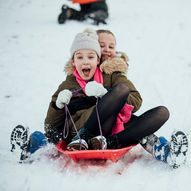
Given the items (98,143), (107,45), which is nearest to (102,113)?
(98,143)

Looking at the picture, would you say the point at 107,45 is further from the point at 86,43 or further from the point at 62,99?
the point at 62,99

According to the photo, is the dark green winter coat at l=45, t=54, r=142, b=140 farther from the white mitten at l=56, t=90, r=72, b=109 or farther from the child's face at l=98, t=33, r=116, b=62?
the child's face at l=98, t=33, r=116, b=62

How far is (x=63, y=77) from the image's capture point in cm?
310

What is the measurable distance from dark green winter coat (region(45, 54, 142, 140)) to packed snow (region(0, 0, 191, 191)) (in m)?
0.22

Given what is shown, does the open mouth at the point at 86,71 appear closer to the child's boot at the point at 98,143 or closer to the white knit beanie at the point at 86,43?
the white knit beanie at the point at 86,43

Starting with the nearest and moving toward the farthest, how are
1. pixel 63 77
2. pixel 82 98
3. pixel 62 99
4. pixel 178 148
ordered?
pixel 178 148 → pixel 62 99 → pixel 82 98 → pixel 63 77

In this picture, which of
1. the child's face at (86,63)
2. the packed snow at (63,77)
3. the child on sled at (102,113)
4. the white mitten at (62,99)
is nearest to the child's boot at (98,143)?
the child on sled at (102,113)

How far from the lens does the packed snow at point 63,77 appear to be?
141cm

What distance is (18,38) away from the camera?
4.07 m

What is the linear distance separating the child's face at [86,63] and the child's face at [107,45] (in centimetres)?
20

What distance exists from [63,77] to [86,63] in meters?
1.34

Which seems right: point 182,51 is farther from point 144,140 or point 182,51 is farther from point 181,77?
point 144,140

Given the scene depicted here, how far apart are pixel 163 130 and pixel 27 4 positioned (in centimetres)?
497

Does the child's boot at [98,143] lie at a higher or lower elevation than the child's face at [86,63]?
lower
